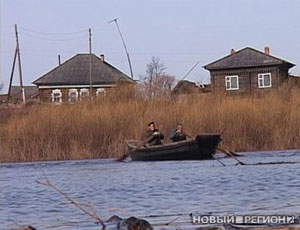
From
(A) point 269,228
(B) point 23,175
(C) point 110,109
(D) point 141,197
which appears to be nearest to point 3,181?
(B) point 23,175

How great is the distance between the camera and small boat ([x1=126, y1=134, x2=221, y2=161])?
29923 mm

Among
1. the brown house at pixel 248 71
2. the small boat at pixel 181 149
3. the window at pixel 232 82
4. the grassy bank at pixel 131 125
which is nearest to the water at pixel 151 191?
the small boat at pixel 181 149

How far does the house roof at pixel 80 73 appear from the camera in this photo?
7407 cm

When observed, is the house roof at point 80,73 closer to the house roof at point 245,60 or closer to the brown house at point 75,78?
the brown house at point 75,78

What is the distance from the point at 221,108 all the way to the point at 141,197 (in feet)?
56.4

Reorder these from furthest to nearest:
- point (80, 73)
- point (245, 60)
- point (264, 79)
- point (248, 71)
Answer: point (80, 73) → point (245, 60) → point (248, 71) → point (264, 79)

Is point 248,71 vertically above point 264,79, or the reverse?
point 248,71

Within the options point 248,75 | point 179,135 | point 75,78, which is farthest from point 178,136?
point 75,78

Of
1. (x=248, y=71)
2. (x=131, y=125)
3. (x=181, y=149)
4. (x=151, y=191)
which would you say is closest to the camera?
(x=151, y=191)

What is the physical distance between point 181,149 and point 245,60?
117 ft

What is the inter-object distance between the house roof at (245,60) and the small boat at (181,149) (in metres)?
33.4

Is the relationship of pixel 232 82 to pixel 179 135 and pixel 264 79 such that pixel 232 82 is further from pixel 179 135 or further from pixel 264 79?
pixel 179 135

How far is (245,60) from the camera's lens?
65062 mm

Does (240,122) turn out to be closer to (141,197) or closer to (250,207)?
(141,197)
